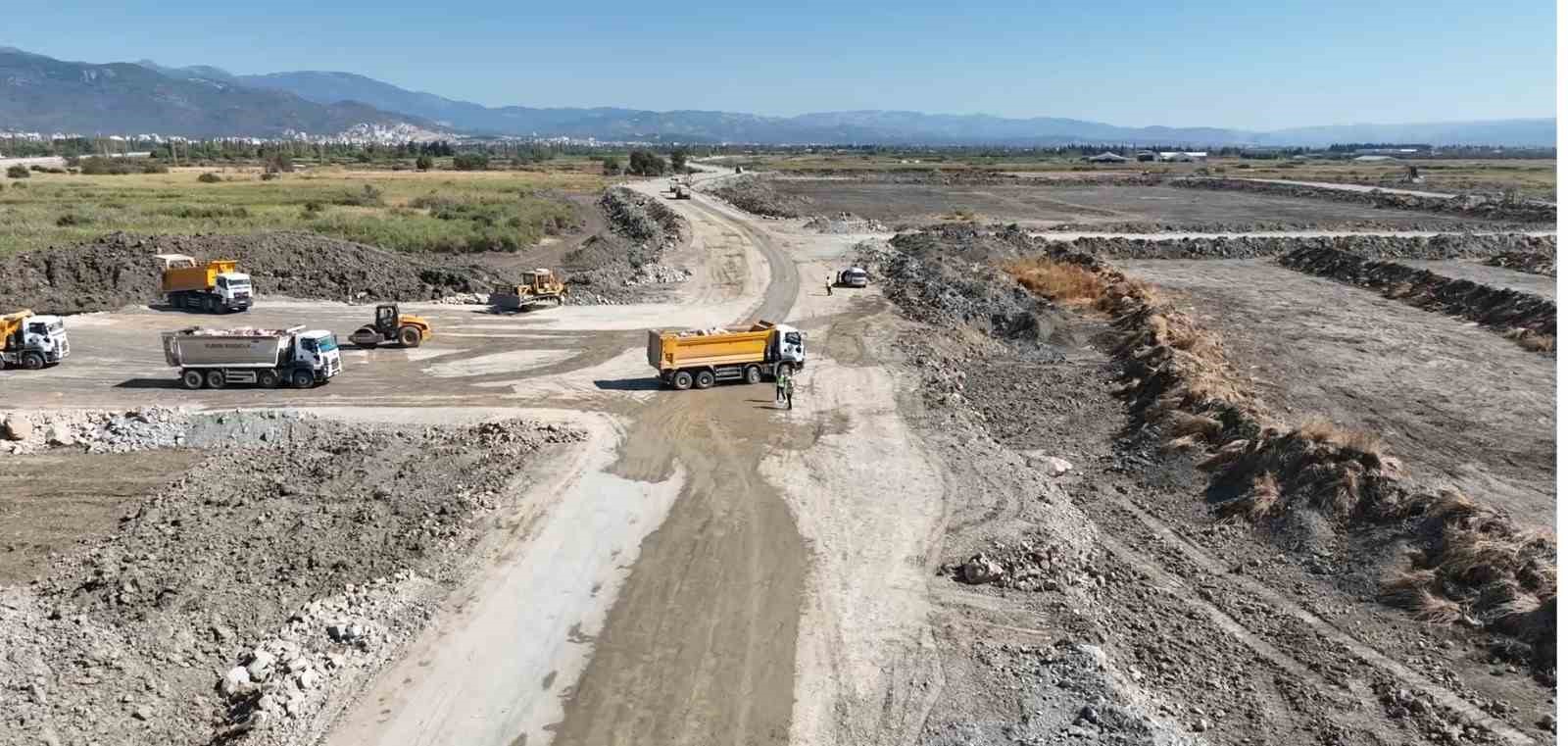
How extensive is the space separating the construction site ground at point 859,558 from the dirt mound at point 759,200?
5600 cm

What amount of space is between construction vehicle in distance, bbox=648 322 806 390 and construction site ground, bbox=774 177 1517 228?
5785 centimetres

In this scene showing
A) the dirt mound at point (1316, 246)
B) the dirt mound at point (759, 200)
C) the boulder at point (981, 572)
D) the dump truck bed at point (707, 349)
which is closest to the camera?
the boulder at point (981, 572)

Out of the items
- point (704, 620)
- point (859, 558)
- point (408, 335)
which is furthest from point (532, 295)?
point (704, 620)

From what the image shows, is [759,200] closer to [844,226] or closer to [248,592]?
[844,226]

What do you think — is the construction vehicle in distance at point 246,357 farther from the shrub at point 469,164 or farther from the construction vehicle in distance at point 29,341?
the shrub at point 469,164

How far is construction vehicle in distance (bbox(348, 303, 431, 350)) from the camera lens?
120ft

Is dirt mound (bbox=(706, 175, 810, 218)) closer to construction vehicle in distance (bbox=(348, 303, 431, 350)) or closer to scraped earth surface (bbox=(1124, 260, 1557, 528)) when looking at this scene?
scraped earth surface (bbox=(1124, 260, 1557, 528))

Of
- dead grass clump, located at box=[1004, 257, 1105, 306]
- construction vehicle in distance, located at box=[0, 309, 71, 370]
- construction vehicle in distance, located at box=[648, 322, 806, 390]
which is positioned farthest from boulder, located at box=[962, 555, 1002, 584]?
construction vehicle in distance, located at box=[0, 309, 71, 370]

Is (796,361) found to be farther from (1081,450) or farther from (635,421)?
(1081,450)

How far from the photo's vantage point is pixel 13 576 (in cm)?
1831

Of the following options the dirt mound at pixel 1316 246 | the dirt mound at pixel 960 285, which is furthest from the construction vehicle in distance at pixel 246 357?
the dirt mound at pixel 1316 246

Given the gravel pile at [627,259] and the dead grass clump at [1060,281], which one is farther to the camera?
the gravel pile at [627,259]

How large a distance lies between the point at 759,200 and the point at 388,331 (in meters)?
70.2

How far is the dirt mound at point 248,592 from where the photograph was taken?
45.8ft
